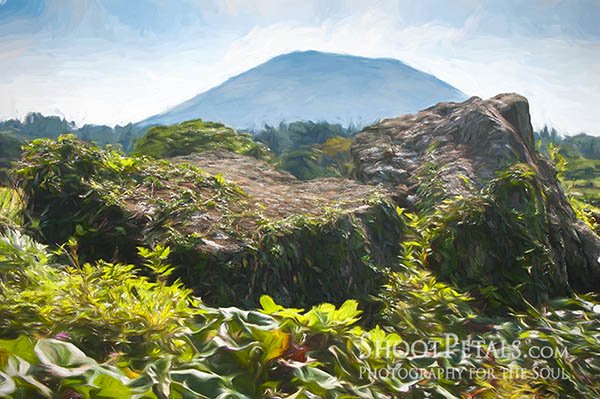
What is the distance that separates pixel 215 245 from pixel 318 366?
1.33m

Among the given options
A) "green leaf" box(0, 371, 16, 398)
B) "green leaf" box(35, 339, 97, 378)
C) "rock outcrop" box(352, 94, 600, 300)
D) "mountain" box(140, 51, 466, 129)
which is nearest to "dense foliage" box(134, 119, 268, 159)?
"rock outcrop" box(352, 94, 600, 300)

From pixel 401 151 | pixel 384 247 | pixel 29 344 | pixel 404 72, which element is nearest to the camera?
pixel 29 344

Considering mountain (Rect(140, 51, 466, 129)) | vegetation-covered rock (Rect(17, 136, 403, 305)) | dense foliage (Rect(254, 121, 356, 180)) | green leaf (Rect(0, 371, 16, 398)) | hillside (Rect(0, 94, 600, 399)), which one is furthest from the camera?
mountain (Rect(140, 51, 466, 129))

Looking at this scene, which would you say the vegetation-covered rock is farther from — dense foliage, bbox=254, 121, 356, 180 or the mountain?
the mountain

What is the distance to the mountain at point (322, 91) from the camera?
111 meters

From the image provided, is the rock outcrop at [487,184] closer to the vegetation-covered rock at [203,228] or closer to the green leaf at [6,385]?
the vegetation-covered rock at [203,228]

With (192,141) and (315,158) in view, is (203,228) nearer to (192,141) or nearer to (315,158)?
(192,141)

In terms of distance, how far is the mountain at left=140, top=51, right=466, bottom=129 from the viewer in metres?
111

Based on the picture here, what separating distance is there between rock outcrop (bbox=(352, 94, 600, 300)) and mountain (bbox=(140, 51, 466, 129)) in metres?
95.6

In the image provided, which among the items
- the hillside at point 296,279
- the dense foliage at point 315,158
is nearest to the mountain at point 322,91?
the dense foliage at point 315,158

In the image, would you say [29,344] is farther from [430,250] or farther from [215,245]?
[430,250]

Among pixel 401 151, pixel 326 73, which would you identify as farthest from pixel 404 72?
A: pixel 401 151

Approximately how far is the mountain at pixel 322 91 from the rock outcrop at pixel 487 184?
95646 mm

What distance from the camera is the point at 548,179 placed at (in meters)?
5.11
